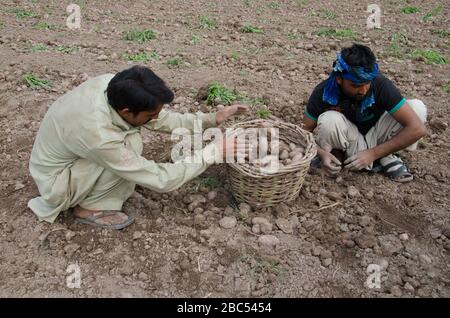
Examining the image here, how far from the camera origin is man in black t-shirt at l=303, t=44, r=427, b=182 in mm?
2504

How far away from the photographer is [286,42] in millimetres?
5121

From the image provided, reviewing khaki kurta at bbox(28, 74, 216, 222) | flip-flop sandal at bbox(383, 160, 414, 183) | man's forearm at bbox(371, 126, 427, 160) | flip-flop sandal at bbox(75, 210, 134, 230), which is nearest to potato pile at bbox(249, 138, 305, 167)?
khaki kurta at bbox(28, 74, 216, 222)

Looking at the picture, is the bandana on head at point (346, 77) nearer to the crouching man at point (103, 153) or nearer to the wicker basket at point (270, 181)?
the wicker basket at point (270, 181)

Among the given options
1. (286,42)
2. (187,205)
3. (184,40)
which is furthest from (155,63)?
(187,205)

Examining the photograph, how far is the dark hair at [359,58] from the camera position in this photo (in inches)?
95.7

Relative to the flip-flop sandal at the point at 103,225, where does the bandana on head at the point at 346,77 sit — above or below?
above

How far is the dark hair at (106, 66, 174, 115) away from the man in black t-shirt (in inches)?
42.8

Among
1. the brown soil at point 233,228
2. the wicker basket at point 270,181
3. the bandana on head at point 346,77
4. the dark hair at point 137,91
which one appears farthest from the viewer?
the bandana on head at point 346,77

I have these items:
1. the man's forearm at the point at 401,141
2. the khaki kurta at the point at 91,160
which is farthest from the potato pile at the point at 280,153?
the man's forearm at the point at 401,141

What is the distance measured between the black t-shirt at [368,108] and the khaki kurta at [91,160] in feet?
3.15


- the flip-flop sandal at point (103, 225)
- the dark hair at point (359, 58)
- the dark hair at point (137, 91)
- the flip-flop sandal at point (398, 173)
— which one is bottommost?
the flip-flop sandal at point (103, 225)

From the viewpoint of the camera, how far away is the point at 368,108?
277cm

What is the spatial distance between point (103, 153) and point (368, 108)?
1.66 metres
